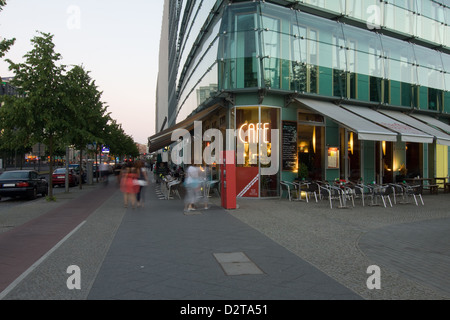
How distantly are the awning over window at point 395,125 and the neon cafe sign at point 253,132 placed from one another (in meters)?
4.35

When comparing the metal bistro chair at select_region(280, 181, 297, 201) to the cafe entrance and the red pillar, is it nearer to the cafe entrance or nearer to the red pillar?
the cafe entrance

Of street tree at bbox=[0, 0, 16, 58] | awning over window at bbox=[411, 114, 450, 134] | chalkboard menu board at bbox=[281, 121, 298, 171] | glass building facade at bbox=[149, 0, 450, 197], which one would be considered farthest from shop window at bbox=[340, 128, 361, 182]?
street tree at bbox=[0, 0, 16, 58]

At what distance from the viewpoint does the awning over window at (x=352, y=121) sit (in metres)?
13.6

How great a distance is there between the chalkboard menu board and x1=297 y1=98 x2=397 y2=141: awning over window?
1.22 m

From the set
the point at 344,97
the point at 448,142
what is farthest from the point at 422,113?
the point at 344,97

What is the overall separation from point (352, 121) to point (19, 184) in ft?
48.3

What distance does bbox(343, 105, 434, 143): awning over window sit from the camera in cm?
1505

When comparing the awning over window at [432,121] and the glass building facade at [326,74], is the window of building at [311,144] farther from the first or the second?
the awning over window at [432,121]

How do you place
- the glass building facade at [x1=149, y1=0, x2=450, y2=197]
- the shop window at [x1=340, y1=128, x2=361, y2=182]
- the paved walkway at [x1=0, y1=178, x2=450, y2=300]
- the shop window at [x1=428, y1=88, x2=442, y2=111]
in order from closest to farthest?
the paved walkway at [x1=0, y1=178, x2=450, y2=300] → the glass building facade at [x1=149, y1=0, x2=450, y2=197] → the shop window at [x1=340, y1=128, x2=361, y2=182] → the shop window at [x1=428, y1=88, x2=442, y2=111]

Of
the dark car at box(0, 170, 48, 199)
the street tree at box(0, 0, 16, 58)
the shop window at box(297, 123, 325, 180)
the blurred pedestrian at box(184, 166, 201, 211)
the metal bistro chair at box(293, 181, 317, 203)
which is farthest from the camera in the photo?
the shop window at box(297, 123, 325, 180)

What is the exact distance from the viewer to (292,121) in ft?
54.0

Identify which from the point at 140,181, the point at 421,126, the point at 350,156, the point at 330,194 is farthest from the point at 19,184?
the point at 421,126
